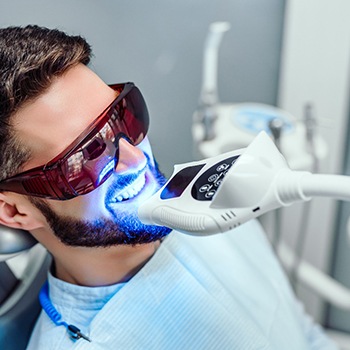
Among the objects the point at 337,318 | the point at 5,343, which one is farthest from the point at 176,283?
the point at 337,318

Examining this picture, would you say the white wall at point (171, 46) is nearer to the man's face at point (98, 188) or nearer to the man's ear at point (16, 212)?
the man's face at point (98, 188)

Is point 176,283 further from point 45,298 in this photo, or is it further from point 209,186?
point 209,186

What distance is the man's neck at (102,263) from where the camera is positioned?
95 centimetres

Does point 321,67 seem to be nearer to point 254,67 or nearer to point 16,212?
point 254,67

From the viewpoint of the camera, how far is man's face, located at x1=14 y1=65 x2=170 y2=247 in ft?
2.69

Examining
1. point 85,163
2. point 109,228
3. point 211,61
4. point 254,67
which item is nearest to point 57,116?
point 85,163

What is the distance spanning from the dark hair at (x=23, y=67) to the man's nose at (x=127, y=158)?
13 centimetres

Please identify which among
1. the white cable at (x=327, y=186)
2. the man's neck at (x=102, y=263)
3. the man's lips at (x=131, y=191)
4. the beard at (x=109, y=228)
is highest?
the white cable at (x=327, y=186)

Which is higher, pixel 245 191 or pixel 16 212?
pixel 245 191

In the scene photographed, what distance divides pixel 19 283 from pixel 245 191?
1.81 feet

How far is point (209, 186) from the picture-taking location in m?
0.73

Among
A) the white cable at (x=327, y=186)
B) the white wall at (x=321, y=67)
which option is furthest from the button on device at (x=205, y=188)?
the white wall at (x=321, y=67)

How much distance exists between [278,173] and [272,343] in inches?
18.3

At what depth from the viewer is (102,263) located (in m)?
0.97
